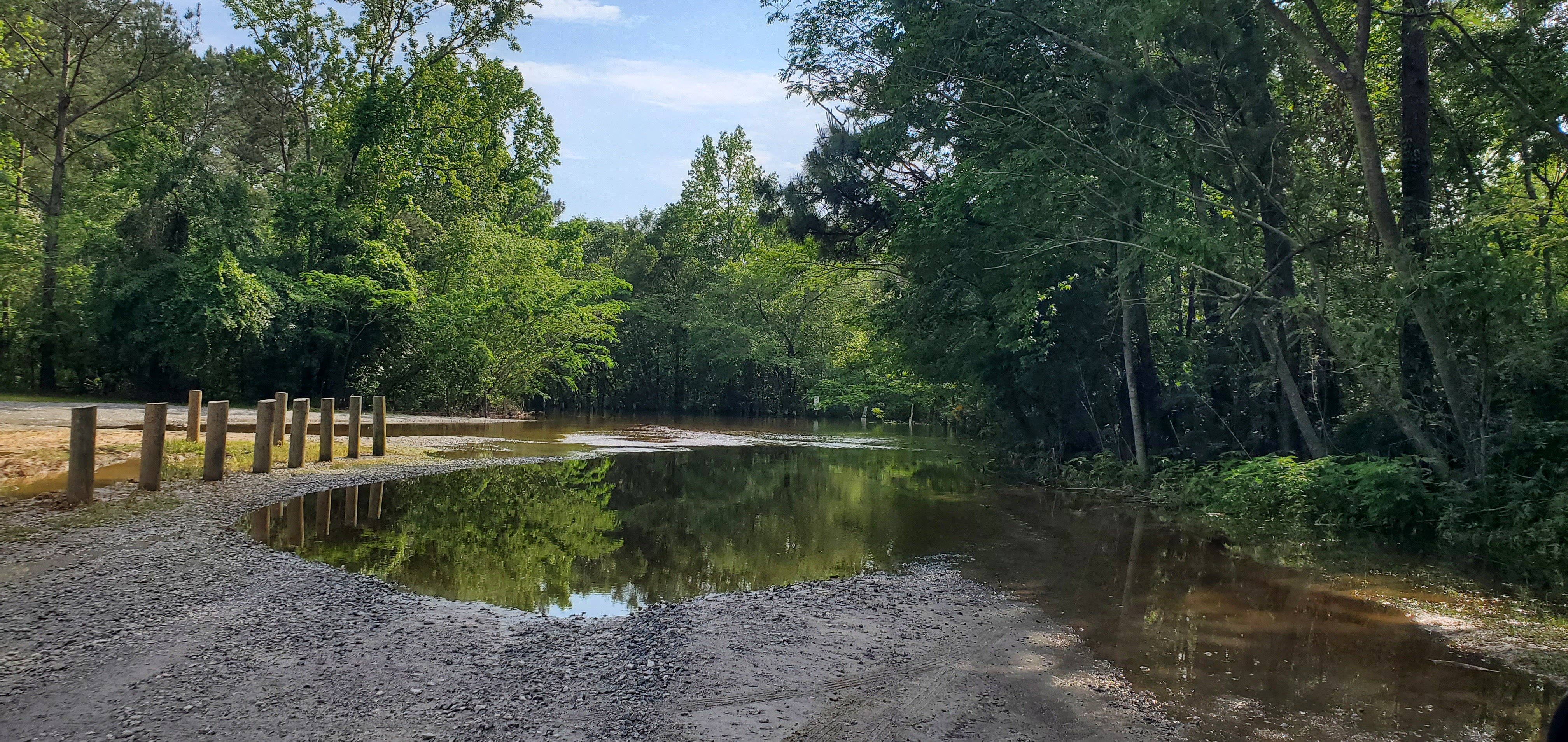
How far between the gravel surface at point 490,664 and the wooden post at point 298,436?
5392 mm

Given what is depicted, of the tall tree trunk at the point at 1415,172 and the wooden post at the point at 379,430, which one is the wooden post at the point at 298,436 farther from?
the tall tree trunk at the point at 1415,172

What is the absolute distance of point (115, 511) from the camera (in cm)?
788

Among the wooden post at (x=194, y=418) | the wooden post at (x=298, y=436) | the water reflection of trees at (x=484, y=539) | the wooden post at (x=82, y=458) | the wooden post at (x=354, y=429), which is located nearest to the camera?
the water reflection of trees at (x=484, y=539)

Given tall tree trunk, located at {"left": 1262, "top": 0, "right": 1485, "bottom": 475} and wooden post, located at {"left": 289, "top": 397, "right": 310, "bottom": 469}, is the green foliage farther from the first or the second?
tall tree trunk, located at {"left": 1262, "top": 0, "right": 1485, "bottom": 475}


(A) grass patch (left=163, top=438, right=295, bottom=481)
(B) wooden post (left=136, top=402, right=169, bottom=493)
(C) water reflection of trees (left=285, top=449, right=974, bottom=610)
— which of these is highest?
(B) wooden post (left=136, top=402, right=169, bottom=493)

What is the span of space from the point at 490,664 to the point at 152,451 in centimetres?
693

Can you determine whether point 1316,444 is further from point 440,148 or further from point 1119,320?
point 440,148

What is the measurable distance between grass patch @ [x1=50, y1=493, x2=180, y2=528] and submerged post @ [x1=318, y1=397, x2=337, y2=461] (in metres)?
3.71

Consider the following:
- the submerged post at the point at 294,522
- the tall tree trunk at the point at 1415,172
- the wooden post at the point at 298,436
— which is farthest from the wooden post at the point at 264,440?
the tall tree trunk at the point at 1415,172

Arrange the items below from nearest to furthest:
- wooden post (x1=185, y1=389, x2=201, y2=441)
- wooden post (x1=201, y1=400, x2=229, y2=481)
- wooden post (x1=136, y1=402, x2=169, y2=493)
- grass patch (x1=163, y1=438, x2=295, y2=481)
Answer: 1. wooden post (x1=136, y1=402, x2=169, y2=493)
2. wooden post (x1=201, y1=400, x2=229, y2=481)
3. grass patch (x1=163, y1=438, x2=295, y2=481)
4. wooden post (x1=185, y1=389, x2=201, y2=441)

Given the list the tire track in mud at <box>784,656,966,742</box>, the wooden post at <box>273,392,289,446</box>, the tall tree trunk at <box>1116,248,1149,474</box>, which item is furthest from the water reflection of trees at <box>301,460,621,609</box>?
the tall tree trunk at <box>1116,248,1149,474</box>

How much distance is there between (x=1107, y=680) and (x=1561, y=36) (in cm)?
988

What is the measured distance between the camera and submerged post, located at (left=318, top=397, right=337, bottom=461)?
12.6 metres

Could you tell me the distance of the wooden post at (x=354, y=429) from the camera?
1316 centimetres
